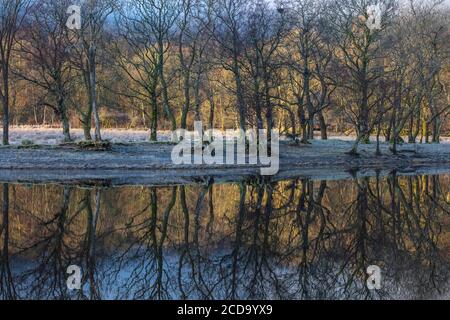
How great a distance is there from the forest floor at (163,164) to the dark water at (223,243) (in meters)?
5.67

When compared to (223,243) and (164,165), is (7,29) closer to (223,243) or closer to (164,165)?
(164,165)

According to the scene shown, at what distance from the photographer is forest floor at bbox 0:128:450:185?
2730 cm

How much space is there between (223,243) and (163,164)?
1864 cm

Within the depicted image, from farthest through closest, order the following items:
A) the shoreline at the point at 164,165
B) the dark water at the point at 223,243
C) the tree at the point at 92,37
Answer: the tree at the point at 92,37 < the shoreline at the point at 164,165 < the dark water at the point at 223,243

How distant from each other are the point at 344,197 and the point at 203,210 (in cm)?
587

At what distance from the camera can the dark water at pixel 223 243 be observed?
9320 mm

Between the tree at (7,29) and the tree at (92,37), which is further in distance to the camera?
the tree at (7,29)

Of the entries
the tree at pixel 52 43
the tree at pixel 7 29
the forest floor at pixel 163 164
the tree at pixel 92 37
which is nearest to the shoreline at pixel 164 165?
the forest floor at pixel 163 164

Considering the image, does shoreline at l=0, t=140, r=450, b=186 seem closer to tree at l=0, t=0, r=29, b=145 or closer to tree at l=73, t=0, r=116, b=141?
tree at l=73, t=0, r=116, b=141

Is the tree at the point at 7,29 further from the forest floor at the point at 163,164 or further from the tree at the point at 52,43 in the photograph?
the forest floor at the point at 163,164

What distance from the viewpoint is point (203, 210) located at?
57.5ft

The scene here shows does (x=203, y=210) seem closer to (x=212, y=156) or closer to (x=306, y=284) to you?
(x=306, y=284)

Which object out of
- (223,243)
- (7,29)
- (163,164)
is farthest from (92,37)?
(223,243)

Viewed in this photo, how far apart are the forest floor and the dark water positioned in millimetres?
5667
